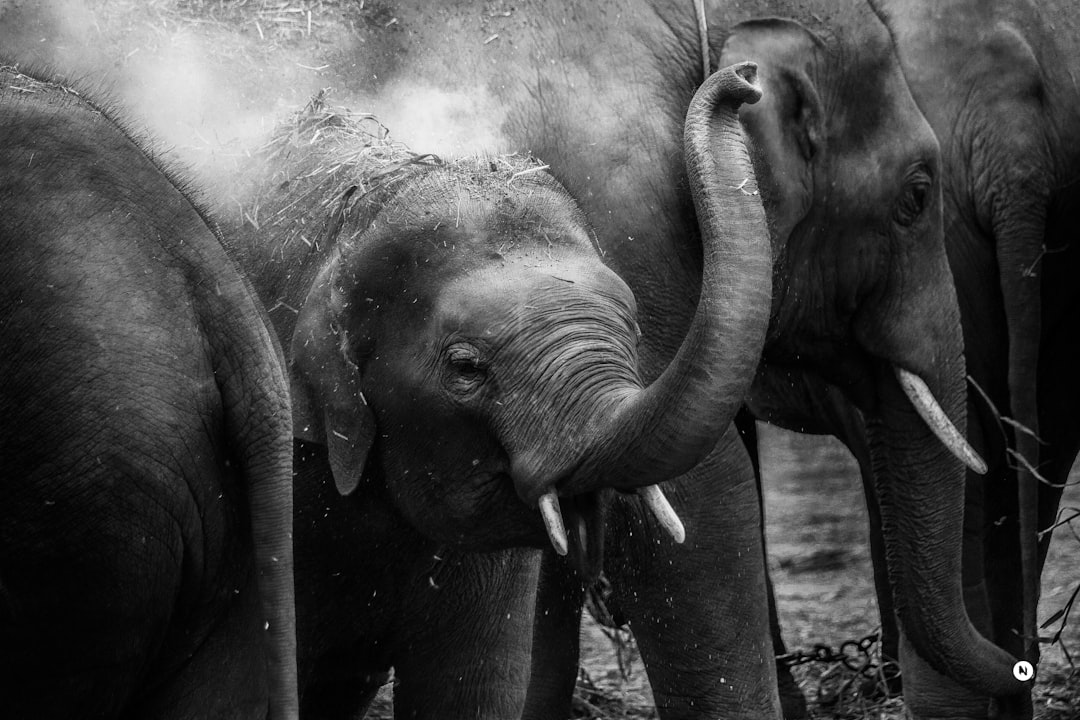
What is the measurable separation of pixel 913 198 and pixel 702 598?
40.1 inches

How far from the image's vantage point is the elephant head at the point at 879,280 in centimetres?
475

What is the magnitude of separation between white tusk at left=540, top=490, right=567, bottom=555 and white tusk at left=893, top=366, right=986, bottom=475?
1.66 metres

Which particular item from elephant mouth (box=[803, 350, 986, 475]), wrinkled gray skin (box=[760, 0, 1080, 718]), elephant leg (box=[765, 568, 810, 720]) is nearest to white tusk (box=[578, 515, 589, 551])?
elephant mouth (box=[803, 350, 986, 475])

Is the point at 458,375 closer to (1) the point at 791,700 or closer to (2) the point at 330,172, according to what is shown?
(2) the point at 330,172

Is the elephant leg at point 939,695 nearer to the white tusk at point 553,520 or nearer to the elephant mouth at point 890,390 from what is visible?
the elephant mouth at point 890,390

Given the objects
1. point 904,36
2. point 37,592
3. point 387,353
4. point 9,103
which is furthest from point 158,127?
point 904,36

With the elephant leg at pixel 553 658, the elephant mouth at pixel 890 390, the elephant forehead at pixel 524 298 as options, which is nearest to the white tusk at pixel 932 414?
the elephant mouth at pixel 890 390

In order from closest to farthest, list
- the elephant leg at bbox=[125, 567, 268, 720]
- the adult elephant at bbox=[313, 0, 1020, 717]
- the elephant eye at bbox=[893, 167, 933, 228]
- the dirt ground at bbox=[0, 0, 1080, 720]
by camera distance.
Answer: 1. the elephant leg at bbox=[125, 567, 268, 720]
2. the dirt ground at bbox=[0, 0, 1080, 720]
3. the adult elephant at bbox=[313, 0, 1020, 717]
4. the elephant eye at bbox=[893, 167, 933, 228]

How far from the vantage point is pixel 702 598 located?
4672 mm

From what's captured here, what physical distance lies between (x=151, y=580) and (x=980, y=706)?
2944mm

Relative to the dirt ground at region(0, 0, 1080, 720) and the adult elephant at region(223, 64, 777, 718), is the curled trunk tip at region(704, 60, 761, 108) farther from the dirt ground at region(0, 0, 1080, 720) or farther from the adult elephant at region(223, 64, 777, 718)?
the dirt ground at region(0, 0, 1080, 720)

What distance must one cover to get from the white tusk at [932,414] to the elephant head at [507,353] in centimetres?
138

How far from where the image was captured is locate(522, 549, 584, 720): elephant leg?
17.7 feet

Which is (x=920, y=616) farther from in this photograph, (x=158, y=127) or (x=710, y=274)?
(x=158, y=127)
